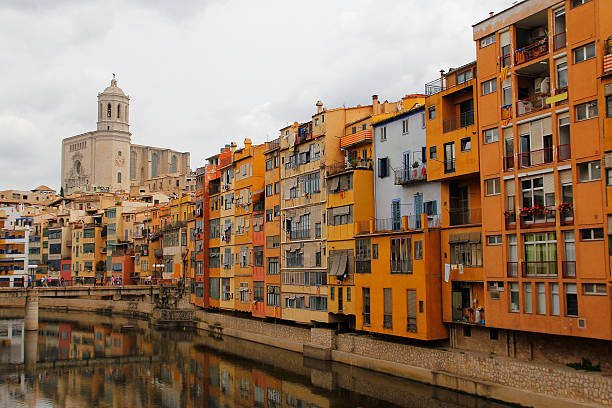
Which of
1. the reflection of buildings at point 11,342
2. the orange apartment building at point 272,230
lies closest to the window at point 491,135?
the orange apartment building at point 272,230

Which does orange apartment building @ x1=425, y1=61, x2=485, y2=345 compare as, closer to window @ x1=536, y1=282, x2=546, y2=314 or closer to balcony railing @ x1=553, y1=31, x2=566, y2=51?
window @ x1=536, y1=282, x2=546, y2=314

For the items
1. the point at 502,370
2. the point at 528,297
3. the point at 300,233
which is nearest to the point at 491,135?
the point at 528,297

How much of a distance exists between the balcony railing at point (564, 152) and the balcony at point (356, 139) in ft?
52.0

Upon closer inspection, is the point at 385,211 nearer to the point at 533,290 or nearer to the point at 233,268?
the point at 533,290

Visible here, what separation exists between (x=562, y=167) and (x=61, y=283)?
271 ft

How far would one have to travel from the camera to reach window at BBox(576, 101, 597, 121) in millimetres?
26312

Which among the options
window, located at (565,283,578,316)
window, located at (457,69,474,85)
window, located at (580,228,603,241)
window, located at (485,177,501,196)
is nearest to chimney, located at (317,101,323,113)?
window, located at (457,69,474,85)

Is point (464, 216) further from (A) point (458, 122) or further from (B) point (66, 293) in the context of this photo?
(B) point (66, 293)

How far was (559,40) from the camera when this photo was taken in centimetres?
2803

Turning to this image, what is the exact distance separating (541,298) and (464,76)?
42.2 ft

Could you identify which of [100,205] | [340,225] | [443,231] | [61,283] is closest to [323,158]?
[340,225]

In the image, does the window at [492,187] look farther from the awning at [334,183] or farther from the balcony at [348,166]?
the awning at [334,183]

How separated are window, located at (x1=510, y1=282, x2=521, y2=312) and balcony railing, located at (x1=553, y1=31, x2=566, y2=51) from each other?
10.7 m

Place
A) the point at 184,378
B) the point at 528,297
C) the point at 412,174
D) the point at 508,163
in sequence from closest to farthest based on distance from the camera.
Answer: the point at 528,297
the point at 508,163
the point at 412,174
the point at 184,378
